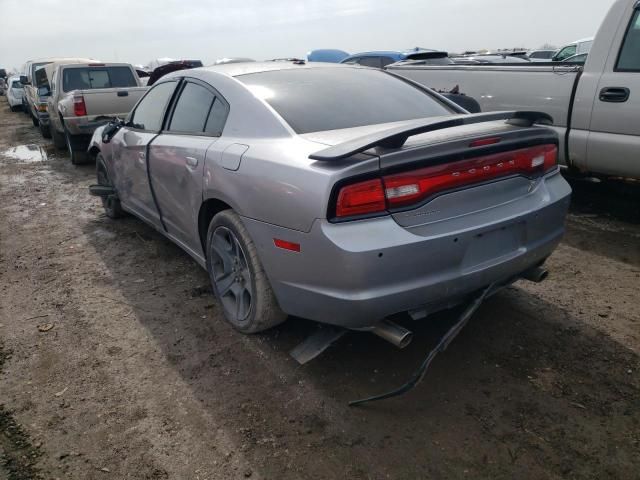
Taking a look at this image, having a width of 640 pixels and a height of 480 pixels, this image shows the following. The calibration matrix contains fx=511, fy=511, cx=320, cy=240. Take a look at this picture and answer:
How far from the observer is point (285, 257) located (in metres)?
2.48

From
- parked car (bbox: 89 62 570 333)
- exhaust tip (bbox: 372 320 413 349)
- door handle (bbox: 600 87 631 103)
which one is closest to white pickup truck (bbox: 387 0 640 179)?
door handle (bbox: 600 87 631 103)

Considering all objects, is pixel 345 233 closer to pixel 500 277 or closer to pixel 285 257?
pixel 285 257

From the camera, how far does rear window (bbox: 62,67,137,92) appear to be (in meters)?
9.62

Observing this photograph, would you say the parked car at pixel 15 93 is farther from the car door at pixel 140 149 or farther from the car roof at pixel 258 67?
the car roof at pixel 258 67

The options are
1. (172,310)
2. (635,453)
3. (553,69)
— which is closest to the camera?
(635,453)

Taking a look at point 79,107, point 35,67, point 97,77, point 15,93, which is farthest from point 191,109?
point 15,93

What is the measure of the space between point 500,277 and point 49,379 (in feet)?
8.08

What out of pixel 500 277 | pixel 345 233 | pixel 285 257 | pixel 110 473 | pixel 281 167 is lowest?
pixel 110 473

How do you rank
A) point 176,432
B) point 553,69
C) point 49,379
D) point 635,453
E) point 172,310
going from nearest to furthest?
point 635,453, point 176,432, point 49,379, point 172,310, point 553,69

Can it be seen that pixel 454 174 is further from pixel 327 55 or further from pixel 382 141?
pixel 327 55

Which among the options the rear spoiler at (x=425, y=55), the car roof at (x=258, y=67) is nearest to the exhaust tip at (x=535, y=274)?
the car roof at (x=258, y=67)

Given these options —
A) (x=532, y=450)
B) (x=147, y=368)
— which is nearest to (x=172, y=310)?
(x=147, y=368)

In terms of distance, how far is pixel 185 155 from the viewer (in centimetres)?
329

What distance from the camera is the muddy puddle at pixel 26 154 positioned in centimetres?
992
